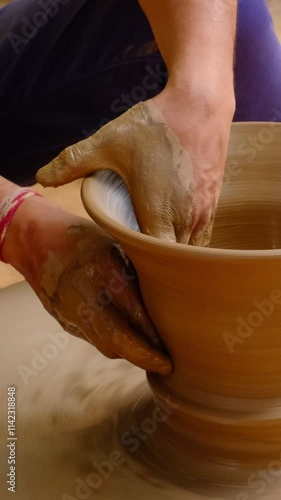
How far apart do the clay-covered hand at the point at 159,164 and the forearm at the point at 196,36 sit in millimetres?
92

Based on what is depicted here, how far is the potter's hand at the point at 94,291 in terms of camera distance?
0.95 meters

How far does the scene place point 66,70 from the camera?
183 cm

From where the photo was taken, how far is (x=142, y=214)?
94 centimetres

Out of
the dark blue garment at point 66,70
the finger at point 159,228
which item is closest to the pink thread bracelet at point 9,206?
the finger at point 159,228

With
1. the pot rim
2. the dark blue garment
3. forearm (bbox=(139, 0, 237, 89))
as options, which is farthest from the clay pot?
the dark blue garment

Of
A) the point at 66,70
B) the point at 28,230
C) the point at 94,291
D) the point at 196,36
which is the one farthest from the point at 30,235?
the point at 66,70

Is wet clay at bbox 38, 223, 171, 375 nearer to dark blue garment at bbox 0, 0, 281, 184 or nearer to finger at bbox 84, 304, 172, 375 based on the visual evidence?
finger at bbox 84, 304, 172, 375

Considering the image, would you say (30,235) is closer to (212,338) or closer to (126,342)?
(126,342)

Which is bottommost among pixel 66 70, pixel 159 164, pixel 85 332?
pixel 66 70

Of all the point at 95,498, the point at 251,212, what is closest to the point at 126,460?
the point at 95,498

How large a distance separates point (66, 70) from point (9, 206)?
819 millimetres

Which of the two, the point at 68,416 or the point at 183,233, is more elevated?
the point at 183,233

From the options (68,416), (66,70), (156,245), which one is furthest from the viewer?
(66,70)

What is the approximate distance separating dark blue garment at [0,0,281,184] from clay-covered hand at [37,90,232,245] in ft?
2.85
